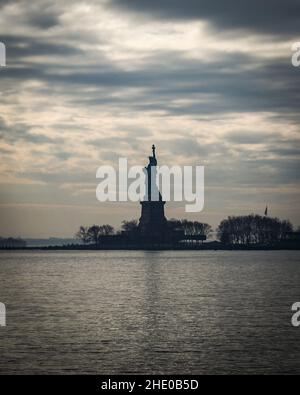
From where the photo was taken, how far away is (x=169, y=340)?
43156 mm

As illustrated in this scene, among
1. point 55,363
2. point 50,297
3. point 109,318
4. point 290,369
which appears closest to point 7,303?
point 50,297

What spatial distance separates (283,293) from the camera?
70.9 meters

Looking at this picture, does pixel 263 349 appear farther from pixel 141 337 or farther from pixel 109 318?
pixel 109 318

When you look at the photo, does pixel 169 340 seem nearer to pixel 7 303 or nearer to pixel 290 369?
pixel 290 369

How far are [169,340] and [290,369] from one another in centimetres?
905

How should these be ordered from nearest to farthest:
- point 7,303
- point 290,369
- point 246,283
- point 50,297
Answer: point 290,369, point 7,303, point 50,297, point 246,283

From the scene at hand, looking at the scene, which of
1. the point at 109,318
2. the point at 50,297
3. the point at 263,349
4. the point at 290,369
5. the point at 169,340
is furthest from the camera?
the point at 50,297

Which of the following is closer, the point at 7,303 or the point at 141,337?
the point at 141,337
